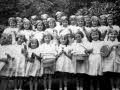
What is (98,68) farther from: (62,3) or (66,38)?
(62,3)

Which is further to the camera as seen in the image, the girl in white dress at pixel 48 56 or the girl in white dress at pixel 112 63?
the girl in white dress at pixel 112 63

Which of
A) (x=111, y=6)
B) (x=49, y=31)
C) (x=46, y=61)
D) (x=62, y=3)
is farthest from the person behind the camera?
(x=62, y=3)

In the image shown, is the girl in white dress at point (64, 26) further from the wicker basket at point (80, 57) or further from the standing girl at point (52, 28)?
the wicker basket at point (80, 57)

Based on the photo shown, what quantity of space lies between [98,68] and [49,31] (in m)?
1.86

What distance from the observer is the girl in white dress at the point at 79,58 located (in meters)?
6.17

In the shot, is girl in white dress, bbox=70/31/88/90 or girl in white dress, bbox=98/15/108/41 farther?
girl in white dress, bbox=98/15/108/41

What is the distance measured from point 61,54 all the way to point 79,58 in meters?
0.51

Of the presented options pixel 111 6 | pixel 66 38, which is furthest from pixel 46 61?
pixel 111 6

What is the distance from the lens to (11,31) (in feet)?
24.7

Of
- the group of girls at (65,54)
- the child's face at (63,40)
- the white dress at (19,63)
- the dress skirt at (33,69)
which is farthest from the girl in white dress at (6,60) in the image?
the child's face at (63,40)

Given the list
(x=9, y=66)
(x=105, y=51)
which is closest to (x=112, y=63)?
(x=105, y=51)

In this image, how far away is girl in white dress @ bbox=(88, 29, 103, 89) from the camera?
20.7 ft

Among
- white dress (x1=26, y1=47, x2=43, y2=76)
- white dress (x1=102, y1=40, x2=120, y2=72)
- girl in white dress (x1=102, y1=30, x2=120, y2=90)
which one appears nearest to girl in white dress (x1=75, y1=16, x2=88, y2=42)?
girl in white dress (x1=102, y1=30, x2=120, y2=90)

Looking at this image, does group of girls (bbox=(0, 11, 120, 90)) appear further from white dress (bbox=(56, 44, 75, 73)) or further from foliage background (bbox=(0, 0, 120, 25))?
foliage background (bbox=(0, 0, 120, 25))
